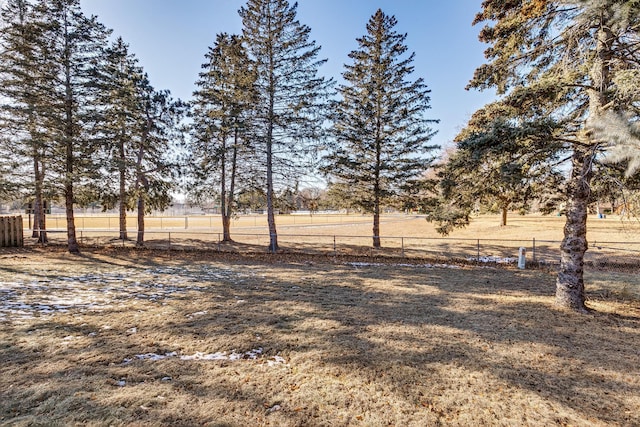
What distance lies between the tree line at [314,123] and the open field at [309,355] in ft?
8.64

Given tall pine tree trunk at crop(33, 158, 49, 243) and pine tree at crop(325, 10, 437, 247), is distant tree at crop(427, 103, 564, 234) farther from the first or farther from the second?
tall pine tree trunk at crop(33, 158, 49, 243)

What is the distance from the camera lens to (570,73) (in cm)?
600

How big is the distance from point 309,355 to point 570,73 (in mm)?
7253

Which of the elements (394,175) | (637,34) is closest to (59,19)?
(394,175)

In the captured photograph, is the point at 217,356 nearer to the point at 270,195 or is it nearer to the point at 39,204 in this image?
the point at 270,195

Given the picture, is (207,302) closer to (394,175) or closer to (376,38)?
(394,175)

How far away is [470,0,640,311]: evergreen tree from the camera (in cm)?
552

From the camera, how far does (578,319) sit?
6039mm

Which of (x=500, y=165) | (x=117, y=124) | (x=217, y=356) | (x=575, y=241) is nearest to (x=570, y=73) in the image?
(x=500, y=165)

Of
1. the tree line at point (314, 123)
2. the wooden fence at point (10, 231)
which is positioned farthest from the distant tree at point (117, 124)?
the wooden fence at point (10, 231)

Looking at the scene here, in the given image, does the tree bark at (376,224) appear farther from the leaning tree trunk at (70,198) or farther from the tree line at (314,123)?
the leaning tree trunk at (70,198)

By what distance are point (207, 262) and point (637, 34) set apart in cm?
1394

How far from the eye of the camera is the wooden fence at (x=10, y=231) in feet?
50.4

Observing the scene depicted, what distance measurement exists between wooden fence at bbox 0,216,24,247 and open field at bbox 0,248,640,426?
10146 millimetres
